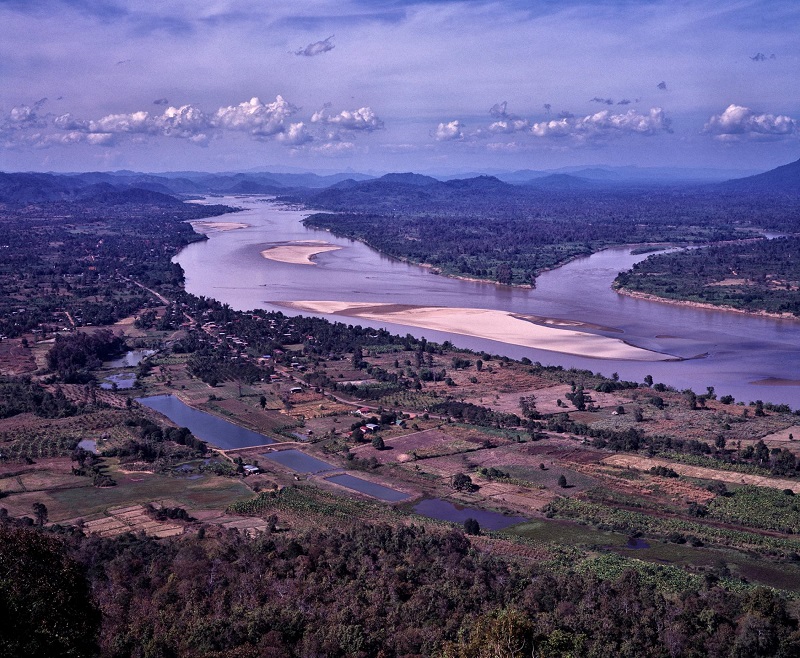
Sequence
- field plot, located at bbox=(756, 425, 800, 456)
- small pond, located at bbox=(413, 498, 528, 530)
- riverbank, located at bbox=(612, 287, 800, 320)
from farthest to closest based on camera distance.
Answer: riverbank, located at bbox=(612, 287, 800, 320)
field plot, located at bbox=(756, 425, 800, 456)
small pond, located at bbox=(413, 498, 528, 530)

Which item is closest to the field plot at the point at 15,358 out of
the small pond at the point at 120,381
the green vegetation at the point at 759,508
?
the small pond at the point at 120,381

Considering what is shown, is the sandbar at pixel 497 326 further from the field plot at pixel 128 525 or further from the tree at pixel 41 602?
the tree at pixel 41 602

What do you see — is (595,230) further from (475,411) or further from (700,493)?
(700,493)

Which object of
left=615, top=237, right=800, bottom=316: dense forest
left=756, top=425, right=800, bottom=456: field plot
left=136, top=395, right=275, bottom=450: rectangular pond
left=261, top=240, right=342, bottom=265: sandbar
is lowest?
left=136, top=395, right=275, bottom=450: rectangular pond

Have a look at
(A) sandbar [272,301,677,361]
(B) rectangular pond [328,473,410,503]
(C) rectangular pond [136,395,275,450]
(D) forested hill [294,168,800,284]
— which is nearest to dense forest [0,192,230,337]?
(A) sandbar [272,301,677,361]

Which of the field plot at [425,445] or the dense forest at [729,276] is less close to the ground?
the dense forest at [729,276]

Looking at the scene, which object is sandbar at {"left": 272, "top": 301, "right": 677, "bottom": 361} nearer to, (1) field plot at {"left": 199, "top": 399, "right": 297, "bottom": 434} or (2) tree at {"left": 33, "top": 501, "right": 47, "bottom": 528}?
(1) field plot at {"left": 199, "top": 399, "right": 297, "bottom": 434}
